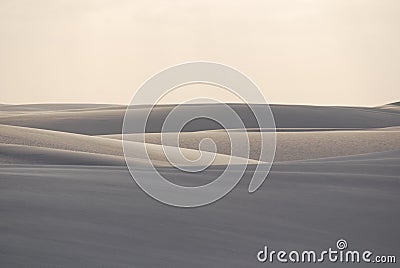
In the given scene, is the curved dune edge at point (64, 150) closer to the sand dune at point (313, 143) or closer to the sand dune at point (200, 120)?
the sand dune at point (313, 143)

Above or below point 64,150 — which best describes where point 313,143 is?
above

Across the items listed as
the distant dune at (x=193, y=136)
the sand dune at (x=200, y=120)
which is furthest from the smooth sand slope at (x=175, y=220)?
the sand dune at (x=200, y=120)

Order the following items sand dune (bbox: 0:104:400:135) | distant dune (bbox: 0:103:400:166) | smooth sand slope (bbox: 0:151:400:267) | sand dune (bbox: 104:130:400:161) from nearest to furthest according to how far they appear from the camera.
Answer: smooth sand slope (bbox: 0:151:400:267) < distant dune (bbox: 0:103:400:166) < sand dune (bbox: 104:130:400:161) < sand dune (bbox: 0:104:400:135)

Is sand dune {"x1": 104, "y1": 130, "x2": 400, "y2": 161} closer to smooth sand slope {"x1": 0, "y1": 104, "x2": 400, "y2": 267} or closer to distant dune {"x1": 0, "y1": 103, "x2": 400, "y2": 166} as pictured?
distant dune {"x1": 0, "y1": 103, "x2": 400, "y2": 166}

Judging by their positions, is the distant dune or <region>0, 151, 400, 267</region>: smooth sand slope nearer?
<region>0, 151, 400, 267</region>: smooth sand slope

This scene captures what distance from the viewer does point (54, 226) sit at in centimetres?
871

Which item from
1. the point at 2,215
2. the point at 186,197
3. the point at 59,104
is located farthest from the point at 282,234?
the point at 59,104

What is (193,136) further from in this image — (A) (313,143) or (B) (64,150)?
(B) (64,150)

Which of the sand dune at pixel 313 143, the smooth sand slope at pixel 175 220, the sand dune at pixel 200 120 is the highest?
the sand dune at pixel 200 120

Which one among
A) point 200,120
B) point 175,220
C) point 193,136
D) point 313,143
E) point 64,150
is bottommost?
point 175,220

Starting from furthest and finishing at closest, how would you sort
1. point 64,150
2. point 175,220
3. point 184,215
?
1. point 64,150
2. point 184,215
3. point 175,220

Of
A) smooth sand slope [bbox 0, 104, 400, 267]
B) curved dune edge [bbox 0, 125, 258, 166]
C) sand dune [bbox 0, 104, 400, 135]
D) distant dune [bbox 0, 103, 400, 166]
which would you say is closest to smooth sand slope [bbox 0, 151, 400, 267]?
smooth sand slope [bbox 0, 104, 400, 267]

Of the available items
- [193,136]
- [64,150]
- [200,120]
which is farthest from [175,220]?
Result: [200,120]

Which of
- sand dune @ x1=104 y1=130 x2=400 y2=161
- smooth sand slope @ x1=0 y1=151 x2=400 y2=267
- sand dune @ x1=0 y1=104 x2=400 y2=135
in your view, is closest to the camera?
smooth sand slope @ x1=0 y1=151 x2=400 y2=267
